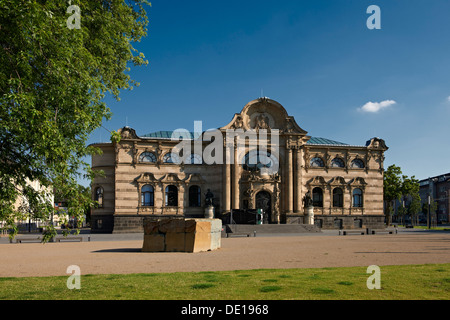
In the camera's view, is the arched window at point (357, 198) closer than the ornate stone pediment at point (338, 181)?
No

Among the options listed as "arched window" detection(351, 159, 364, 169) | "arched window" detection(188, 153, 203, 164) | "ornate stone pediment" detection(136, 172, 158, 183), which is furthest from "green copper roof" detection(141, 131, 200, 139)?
"arched window" detection(351, 159, 364, 169)

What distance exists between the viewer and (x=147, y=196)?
51312 millimetres

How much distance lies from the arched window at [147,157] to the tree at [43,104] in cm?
4005

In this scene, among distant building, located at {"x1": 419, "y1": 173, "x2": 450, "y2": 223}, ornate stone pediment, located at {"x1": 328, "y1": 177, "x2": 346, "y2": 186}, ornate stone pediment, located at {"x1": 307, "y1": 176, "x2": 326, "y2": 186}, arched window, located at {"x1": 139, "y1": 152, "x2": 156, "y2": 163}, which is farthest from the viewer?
distant building, located at {"x1": 419, "y1": 173, "x2": 450, "y2": 223}

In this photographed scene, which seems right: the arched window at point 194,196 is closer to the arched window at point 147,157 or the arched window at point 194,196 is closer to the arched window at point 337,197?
the arched window at point 147,157

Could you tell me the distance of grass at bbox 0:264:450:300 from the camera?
8977 mm

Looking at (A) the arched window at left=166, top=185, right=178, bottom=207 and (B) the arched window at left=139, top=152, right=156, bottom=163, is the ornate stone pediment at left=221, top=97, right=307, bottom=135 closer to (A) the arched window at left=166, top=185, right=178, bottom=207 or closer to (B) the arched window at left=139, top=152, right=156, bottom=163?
(A) the arched window at left=166, top=185, right=178, bottom=207

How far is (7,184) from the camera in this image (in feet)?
35.3

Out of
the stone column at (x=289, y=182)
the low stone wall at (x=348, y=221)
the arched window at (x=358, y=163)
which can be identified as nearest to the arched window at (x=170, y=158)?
the stone column at (x=289, y=182)

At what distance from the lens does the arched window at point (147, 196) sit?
51.2 metres

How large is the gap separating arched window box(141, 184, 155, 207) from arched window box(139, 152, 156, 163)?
3.31 metres

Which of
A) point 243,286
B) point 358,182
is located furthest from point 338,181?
point 243,286

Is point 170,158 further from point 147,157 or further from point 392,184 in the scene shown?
point 392,184
